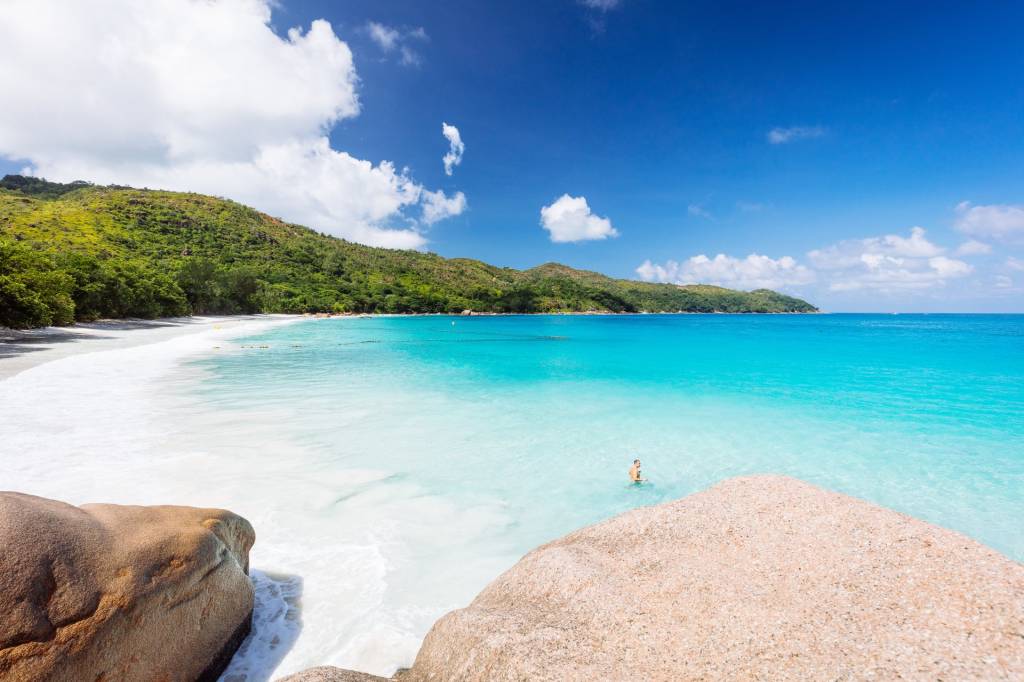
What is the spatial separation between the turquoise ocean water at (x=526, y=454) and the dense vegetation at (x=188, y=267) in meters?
25.0

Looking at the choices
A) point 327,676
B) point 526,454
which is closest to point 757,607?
Result: point 327,676

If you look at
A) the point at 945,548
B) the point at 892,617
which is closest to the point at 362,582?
the point at 892,617

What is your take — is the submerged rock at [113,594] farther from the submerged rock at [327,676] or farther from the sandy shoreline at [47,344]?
the sandy shoreline at [47,344]

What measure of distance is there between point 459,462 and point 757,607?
768 centimetres

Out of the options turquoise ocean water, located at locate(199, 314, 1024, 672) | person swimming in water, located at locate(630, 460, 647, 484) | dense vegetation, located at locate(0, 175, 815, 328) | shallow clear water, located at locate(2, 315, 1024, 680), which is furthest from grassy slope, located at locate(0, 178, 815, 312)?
person swimming in water, located at locate(630, 460, 647, 484)

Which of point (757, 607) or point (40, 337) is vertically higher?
point (757, 607)

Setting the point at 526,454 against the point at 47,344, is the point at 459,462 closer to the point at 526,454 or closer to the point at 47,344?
the point at 526,454

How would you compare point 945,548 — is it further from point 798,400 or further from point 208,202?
point 208,202

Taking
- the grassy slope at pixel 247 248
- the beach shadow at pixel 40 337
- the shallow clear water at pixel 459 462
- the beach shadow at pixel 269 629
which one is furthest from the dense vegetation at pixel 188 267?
the beach shadow at pixel 269 629

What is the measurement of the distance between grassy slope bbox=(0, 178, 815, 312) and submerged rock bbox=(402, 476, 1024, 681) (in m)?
80.1

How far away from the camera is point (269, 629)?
4383 millimetres

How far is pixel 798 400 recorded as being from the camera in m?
18.9

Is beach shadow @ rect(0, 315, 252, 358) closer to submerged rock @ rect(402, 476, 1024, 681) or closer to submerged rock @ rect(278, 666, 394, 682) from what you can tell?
submerged rock @ rect(278, 666, 394, 682)

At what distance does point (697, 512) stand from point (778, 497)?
0.82 metres
